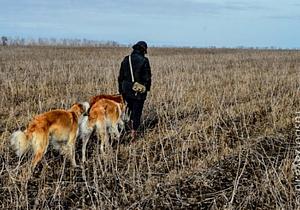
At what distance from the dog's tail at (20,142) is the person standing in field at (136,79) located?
2.37m

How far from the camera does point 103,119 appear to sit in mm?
6578

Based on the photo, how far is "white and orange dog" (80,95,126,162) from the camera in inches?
253

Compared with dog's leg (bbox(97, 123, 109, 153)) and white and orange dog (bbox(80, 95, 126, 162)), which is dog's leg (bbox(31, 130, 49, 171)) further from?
dog's leg (bbox(97, 123, 109, 153))

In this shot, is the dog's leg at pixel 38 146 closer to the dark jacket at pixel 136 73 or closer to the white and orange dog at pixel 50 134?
the white and orange dog at pixel 50 134

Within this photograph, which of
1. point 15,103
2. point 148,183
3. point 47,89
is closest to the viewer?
point 148,183

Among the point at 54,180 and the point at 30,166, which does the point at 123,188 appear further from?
the point at 30,166

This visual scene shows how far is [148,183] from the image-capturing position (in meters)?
4.77

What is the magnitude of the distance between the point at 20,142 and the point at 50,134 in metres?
0.48

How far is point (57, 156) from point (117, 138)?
1.14 metres

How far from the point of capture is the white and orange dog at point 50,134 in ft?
16.9

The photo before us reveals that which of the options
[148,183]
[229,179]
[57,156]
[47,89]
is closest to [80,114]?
[57,156]

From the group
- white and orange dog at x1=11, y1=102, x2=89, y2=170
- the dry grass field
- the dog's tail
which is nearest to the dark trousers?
the dry grass field

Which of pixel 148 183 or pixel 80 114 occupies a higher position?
pixel 80 114

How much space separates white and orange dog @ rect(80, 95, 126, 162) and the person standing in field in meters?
0.39
